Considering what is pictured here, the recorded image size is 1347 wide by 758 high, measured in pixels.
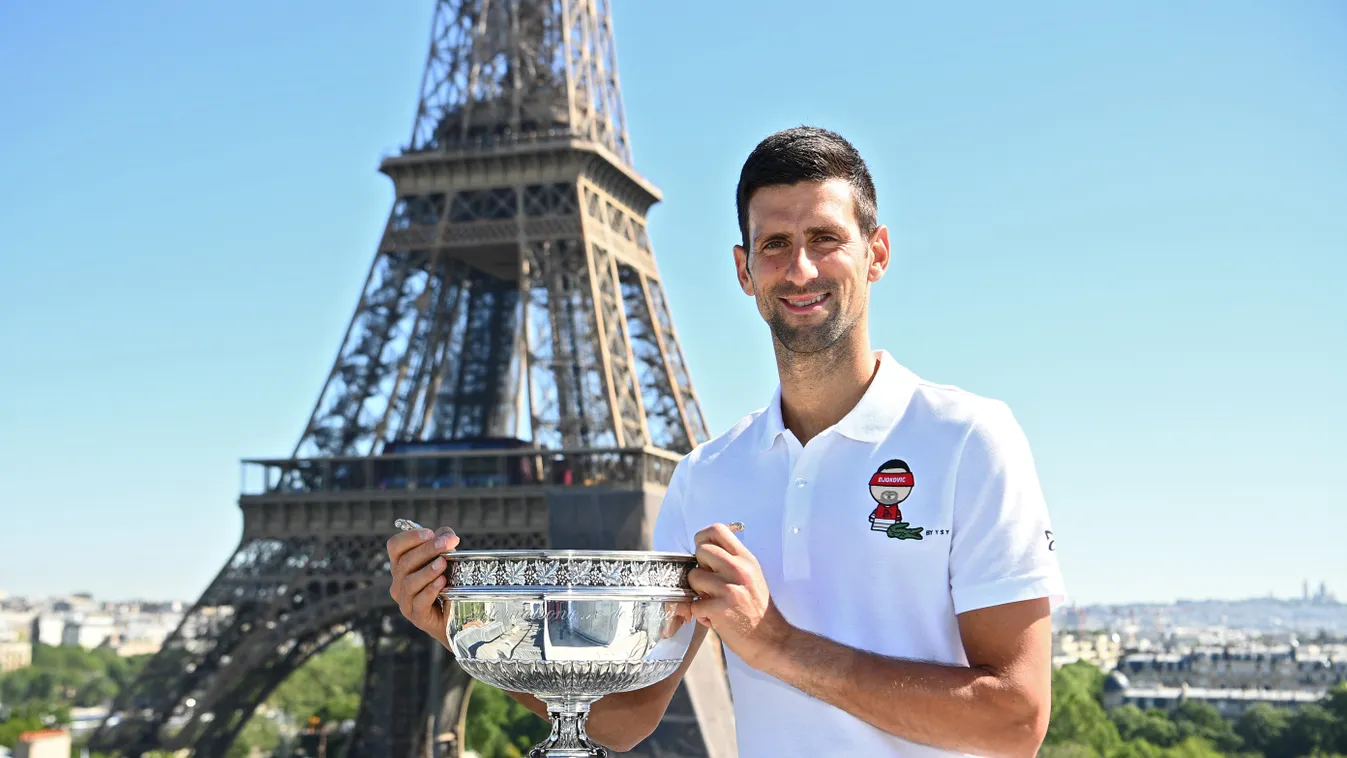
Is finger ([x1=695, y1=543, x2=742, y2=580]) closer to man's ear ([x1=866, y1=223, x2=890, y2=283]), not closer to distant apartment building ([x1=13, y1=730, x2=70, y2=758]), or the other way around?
man's ear ([x1=866, y1=223, x2=890, y2=283])

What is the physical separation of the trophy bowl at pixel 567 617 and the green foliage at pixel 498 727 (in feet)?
171

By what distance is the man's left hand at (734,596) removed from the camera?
2740 millimetres

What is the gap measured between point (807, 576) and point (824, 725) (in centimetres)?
31

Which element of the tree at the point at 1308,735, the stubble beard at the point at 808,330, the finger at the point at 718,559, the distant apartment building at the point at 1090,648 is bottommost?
the tree at the point at 1308,735

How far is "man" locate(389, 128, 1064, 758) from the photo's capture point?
110 inches

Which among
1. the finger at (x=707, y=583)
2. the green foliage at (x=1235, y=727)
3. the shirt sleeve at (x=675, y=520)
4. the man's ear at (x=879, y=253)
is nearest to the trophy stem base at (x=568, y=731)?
the finger at (x=707, y=583)

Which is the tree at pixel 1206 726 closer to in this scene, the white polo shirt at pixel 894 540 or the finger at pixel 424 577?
the white polo shirt at pixel 894 540

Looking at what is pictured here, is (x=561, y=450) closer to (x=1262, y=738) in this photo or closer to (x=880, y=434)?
(x=880, y=434)

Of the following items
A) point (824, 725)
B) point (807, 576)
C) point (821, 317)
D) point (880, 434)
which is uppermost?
point (821, 317)

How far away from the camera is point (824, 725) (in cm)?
297

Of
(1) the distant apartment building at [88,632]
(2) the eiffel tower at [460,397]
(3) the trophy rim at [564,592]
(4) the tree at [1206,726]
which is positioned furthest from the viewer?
(1) the distant apartment building at [88,632]

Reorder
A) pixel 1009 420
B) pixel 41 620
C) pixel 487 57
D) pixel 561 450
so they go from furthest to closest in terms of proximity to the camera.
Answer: pixel 41 620 → pixel 487 57 → pixel 561 450 → pixel 1009 420

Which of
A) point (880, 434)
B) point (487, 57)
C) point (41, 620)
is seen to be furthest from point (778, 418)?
point (41, 620)

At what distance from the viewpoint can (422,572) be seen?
9.73ft
